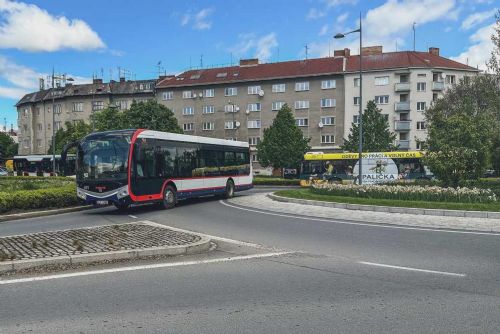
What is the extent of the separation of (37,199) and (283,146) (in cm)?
4021

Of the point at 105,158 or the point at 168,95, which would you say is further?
the point at 168,95

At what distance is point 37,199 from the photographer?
17.6 m

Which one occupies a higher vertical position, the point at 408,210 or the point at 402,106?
the point at 402,106

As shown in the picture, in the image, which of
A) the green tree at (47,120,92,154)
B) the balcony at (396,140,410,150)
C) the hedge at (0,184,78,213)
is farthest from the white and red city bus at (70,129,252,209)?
the green tree at (47,120,92,154)

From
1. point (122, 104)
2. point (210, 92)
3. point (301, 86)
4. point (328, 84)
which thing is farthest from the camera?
point (122, 104)

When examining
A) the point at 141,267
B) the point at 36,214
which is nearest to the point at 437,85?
the point at 36,214

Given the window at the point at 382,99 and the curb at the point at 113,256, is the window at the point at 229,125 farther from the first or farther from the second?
the curb at the point at 113,256

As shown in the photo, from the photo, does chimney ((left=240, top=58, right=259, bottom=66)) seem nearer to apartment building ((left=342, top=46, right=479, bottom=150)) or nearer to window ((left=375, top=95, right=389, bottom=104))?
apartment building ((left=342, top=46, right=479, bottom=150))

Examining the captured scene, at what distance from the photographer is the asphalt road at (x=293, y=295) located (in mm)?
4988

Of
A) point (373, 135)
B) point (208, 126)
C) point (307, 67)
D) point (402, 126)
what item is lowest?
point (373, 135)

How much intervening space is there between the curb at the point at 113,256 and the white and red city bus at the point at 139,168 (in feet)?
26.3

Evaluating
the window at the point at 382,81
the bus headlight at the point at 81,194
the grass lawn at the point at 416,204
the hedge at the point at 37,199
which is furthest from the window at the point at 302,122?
the bus headlight at the point at 81,194

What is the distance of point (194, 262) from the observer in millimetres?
8219

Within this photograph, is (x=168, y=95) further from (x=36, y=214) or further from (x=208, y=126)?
(x=36, y=214)
